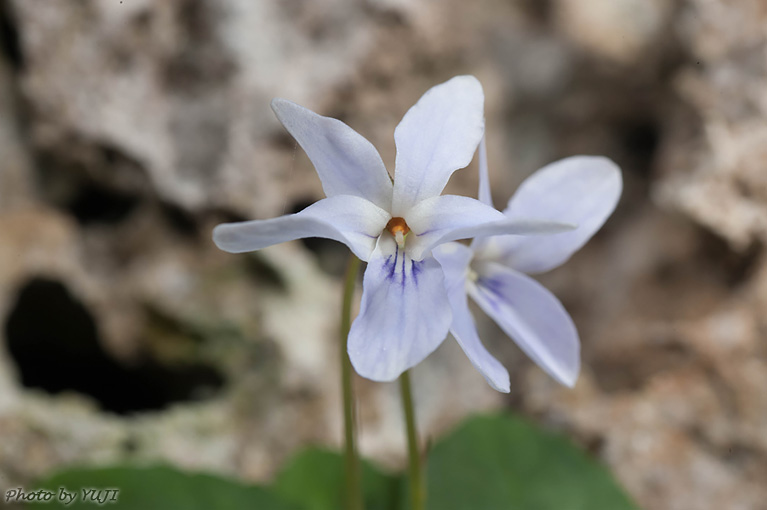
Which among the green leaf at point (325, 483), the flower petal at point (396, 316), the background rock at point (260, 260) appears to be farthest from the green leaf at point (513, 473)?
the flower petal at point (396, 316)

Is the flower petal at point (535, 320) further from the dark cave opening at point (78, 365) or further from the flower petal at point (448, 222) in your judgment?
the dark cave opening at point (78, 365)

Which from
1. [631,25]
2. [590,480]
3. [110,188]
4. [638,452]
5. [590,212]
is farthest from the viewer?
[631,25]

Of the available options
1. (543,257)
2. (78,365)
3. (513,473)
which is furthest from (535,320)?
(78,365)

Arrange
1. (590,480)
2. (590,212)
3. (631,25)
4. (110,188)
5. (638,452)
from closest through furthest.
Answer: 1. (590,212)
2. (590,480)
3. (638,452)
4. (110,188)
5. (631,25)

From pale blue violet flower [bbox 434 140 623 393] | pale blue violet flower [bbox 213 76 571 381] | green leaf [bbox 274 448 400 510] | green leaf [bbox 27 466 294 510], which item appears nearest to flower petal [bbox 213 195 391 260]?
pale blue violet flower [bbox 213 76 571 381]

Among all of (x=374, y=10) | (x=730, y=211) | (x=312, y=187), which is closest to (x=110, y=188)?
(x=312, y=187)

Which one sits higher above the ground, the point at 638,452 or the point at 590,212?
the point at 590,212

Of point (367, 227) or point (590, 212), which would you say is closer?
point (367, 227)

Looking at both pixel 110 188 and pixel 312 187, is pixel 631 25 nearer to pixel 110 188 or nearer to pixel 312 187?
pixel 312 187
